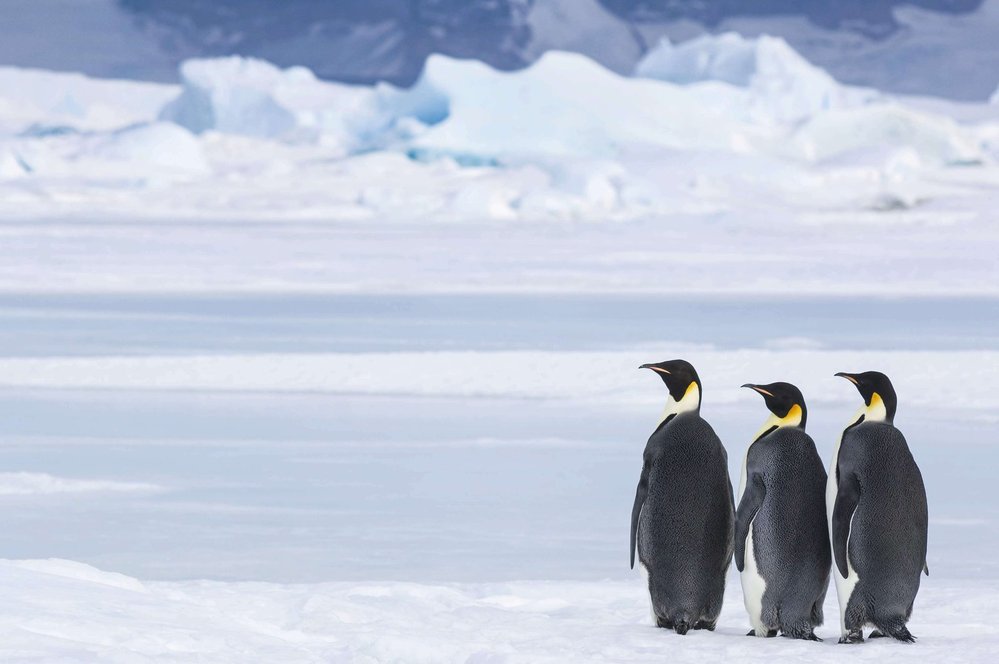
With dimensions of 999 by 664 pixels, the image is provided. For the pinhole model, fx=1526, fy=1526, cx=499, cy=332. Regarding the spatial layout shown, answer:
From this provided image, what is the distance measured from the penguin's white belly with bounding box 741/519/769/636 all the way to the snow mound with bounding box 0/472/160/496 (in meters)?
2.26

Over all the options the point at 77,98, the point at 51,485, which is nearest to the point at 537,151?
the point at 77,98

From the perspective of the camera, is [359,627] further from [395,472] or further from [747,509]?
[395,472]

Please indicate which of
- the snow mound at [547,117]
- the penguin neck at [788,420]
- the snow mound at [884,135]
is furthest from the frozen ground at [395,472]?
the snow mound at [884,135]

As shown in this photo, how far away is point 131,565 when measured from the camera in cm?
352

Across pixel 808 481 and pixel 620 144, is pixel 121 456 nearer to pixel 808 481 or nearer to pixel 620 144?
pixel 808 481

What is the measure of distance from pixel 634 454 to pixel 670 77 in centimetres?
2434

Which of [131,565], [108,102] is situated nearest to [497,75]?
[131,565]

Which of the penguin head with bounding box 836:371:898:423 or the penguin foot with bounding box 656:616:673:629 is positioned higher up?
the penguin head with bounding box 836:371:898:423

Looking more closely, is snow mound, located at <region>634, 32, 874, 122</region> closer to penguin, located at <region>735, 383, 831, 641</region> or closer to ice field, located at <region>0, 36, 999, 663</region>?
ice field, located at <region>0, 36, 999, 663</region>

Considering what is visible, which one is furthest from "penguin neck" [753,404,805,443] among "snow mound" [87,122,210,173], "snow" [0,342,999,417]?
"snow mound" [87,122,210,173]

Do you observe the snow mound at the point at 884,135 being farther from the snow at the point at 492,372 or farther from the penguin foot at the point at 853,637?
the penguin foot at the point at 853,637

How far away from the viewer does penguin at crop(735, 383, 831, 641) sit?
8.46 feet

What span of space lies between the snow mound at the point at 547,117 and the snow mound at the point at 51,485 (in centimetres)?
1858

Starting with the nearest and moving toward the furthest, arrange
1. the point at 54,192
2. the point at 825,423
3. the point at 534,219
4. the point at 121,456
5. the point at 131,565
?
the point at 131,565 < the point at 121,456 < the point at 825,423 < the point at 534,219 < the point at 54,192
